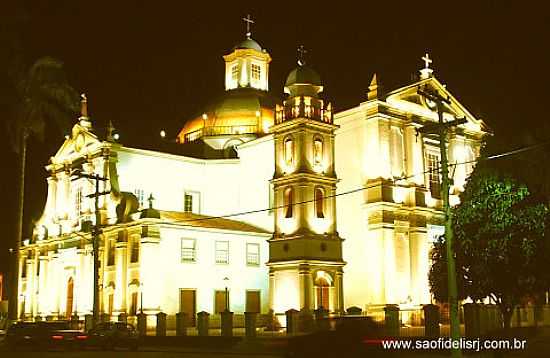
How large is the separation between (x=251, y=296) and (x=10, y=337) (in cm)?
2029

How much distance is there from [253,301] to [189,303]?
509 cm

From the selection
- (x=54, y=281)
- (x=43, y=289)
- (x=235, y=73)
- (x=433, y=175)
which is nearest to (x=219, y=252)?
(x=54, y=281)

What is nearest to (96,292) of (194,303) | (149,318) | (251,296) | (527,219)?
(149,318)

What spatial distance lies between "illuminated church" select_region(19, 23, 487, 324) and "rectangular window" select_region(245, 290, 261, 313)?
0.11 meters

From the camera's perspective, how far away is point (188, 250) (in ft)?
163

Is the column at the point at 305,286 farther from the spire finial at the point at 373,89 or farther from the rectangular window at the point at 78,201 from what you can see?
the rectangular window at the point at 78,201

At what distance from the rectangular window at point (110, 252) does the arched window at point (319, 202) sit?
14853mm

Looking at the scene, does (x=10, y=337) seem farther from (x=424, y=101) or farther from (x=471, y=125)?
(x=471, y=125)

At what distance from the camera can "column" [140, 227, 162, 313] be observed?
47594mm

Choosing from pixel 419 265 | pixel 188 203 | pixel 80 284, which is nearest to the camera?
pixel 419 265

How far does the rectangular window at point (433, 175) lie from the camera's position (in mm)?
53812

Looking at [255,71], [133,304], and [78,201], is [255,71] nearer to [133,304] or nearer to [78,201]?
[78,201]

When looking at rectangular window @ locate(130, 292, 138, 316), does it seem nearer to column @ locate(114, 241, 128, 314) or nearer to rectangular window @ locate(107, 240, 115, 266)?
column @ locate(114, 241, 128, 314)

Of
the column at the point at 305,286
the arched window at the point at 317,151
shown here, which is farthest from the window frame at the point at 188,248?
the arched window at the point at 317,151
